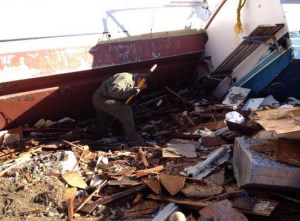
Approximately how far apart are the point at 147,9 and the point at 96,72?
1.76 meters

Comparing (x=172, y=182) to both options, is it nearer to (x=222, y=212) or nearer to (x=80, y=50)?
(x=222, y=212)

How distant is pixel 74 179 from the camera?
14.8 ft

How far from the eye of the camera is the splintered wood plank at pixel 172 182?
13.1ft

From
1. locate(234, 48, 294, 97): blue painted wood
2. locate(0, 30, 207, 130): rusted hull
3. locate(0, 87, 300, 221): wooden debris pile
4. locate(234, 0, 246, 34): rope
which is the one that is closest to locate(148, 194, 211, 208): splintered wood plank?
locate(0, 87, 300, 221): wooden debris pile

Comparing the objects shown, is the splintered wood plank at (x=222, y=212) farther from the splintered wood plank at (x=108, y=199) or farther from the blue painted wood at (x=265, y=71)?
the blue painted wood at (x=265, y=71)

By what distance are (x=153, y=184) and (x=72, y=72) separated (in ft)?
8.64

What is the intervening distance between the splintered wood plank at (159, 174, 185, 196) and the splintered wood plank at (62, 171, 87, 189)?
40.5 inches

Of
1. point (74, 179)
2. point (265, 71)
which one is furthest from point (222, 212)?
point (265, 71)

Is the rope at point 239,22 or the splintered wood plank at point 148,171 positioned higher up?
the rope at point 239,22

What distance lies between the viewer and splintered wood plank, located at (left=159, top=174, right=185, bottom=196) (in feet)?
13.1

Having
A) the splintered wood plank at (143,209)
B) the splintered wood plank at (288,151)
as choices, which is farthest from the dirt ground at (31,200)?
the splintered wood plank at (288,151)

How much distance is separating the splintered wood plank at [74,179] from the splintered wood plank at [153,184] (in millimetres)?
816

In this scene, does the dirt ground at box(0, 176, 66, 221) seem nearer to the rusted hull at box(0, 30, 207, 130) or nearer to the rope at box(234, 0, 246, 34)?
the rusted hull at box(0, 30, 207, 130)

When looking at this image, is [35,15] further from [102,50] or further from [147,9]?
[147,9]
